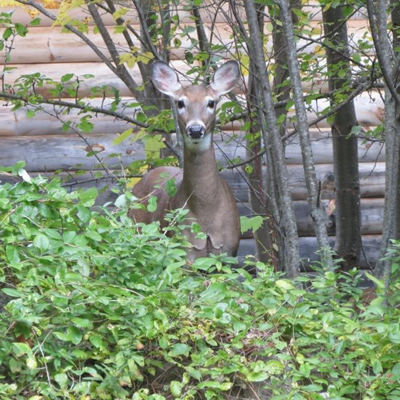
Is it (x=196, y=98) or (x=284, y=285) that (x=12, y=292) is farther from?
(x=196, y=98)

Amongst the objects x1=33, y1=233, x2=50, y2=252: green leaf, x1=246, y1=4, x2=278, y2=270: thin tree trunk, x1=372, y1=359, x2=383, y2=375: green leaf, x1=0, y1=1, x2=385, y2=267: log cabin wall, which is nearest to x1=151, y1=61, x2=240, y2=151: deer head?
x1=246, y1=4, x2=278, y2=270: thin tree trunk

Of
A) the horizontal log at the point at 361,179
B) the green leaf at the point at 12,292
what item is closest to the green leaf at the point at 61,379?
the green leaf at the point at 12,292

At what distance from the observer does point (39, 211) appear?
179 inches

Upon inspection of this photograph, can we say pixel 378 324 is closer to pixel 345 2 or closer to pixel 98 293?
pixel 98 293

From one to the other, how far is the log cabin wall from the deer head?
3.34m

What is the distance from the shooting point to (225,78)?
736 cm

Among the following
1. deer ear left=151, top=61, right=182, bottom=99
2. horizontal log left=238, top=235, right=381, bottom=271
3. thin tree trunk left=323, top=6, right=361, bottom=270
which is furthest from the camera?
horizontal log left=238, top=235, right=381, bottom=271

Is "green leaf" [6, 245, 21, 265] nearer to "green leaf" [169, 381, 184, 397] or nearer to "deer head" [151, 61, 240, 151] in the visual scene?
"green leaf" [169, 381, 184, 397]

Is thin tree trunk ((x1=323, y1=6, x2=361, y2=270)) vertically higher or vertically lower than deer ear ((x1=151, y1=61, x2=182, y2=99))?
lower

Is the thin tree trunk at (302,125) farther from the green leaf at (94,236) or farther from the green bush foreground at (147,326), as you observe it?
the green leaf at (94,236)

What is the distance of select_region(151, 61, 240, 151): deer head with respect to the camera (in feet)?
22.9

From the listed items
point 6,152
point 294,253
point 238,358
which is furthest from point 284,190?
point 6,152

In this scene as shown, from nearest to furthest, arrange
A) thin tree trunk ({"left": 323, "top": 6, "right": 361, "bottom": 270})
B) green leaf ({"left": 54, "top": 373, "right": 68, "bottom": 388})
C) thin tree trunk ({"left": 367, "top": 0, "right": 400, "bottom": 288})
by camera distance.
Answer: green leaf ({"left": 54, "top": 373, "right": 68, "bottom": 388})
thin tree trunk ({"left": 367, "top": 0, "right": 400, "bottom": 288})
thin tree trunk ({"left": 323, "top": 6, "right": 361, "bottom": 270})

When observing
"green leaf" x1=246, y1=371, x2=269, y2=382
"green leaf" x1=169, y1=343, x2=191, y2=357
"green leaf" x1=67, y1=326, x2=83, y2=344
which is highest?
"green leaf" x1=67, y1=326, x2=83, y2=344
